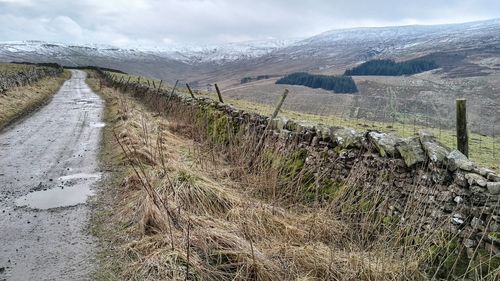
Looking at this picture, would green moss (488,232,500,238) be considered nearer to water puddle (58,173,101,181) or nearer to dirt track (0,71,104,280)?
dirt track (0,71,104,280)

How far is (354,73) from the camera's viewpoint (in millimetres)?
154375

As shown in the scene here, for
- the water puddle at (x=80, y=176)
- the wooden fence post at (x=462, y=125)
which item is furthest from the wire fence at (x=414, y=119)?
the water puddle at (x=80, y=176)

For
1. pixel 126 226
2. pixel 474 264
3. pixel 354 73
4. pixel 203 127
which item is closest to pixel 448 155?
pixel 474 264

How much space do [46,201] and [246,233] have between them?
4.41m

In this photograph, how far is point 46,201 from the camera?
302 inches

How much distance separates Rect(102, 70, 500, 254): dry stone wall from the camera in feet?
15.2

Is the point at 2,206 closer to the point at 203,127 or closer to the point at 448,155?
the point at 203,127

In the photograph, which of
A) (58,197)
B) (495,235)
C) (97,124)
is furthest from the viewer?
(97,124)

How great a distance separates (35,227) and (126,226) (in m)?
1.47

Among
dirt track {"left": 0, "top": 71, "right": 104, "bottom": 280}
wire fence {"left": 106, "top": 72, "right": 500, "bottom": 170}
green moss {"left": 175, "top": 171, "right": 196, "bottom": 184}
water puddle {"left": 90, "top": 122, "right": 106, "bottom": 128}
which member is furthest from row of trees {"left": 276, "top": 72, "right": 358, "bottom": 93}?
green moss {"left": 175, "top": 171, "right": 196, "bottom": 184}

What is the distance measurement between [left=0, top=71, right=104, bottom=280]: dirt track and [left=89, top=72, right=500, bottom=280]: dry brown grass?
51 cm

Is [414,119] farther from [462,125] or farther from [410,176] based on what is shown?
[410,176]

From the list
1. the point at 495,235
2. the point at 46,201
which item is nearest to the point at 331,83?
the point at 46,201

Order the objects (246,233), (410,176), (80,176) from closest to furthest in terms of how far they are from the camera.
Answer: (246,233)
(410,176)
(80,176)
